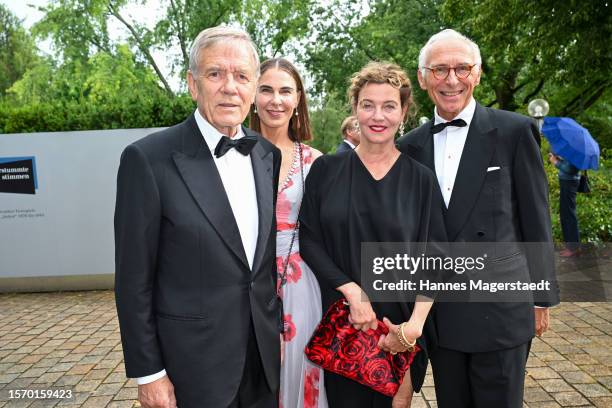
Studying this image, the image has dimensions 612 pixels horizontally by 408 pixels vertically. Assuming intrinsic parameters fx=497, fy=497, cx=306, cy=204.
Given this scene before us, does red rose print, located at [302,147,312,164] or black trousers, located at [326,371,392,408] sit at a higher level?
red rose print, located at [302,147,312,164]

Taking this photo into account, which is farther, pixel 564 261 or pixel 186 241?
pixel 564 261

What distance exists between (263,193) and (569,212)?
26.2 feet

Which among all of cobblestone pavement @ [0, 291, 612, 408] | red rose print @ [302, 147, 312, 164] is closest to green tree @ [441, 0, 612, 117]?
cobblestone pavement @ [0, 291, 612, 408]

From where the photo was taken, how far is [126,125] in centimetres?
855

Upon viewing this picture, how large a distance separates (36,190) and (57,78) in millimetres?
18801

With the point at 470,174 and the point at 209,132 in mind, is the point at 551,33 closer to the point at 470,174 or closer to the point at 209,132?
the point at 470,174

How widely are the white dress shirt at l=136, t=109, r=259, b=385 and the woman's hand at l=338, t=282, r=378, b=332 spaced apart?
53cm

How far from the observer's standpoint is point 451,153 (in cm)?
259

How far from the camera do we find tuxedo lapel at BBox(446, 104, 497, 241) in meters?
2.46

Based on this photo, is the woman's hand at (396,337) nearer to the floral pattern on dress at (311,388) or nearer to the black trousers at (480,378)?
the black trousers at (480,378)

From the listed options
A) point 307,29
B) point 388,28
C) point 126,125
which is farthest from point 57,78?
point 126,125

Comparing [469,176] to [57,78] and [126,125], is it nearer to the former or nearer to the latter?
[126,125]

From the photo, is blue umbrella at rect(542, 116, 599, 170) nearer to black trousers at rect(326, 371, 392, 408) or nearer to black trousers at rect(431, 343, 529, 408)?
black trousers at rect(431, 343, 529, 408)

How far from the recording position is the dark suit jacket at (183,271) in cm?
203
